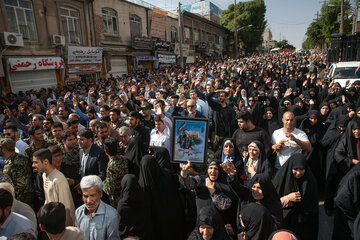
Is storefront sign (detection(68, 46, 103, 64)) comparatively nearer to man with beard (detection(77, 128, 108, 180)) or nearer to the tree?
man with beard (detection(77, 128, 108, 180))

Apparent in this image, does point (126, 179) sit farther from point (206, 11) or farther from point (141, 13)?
point (206, 11)

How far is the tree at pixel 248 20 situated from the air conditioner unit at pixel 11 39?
131 ft

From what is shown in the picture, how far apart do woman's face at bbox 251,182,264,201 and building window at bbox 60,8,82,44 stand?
44.9 ft

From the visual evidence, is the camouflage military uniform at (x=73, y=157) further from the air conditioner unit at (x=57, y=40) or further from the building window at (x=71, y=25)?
the building window at (x=71, y=25)

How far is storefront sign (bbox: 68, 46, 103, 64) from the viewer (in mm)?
12727

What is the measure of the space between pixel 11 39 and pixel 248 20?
140ft

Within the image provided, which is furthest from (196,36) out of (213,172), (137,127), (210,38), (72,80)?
(213,172)

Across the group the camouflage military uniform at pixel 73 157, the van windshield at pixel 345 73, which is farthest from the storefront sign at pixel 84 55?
the van windshield at pixel 345 73

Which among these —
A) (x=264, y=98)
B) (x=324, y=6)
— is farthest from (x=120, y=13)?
(x=324, y=6)

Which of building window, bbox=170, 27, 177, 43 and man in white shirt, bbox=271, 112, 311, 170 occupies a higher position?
building window, bbox=170, 27, 177, 43

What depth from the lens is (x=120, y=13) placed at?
16.9 metres

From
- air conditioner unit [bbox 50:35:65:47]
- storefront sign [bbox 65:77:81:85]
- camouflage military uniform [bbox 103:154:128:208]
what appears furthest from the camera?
storefront sign [bbox 65:77:81:85]

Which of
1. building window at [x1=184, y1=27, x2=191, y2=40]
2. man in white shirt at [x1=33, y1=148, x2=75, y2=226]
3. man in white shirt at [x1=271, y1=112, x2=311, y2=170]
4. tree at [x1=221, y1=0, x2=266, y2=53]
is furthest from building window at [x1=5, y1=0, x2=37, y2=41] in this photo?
tree at [x1=221, y1=0, x2=266, y2=53]

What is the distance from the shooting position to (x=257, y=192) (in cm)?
236
